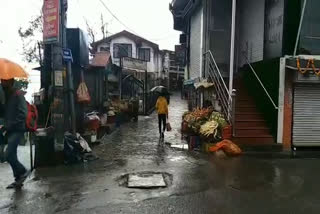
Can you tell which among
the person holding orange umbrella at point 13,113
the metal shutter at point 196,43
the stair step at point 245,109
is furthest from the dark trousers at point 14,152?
the metal shutter at point 196,43

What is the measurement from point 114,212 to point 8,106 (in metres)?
2.96

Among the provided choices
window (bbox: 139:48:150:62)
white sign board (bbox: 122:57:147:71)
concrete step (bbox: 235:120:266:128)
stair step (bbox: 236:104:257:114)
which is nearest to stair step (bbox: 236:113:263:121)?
concrete step (bbox: 235:120:266:128)

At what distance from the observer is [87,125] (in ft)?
40.8

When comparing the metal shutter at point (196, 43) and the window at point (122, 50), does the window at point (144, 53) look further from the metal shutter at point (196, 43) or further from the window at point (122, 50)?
the metal shutter at point (196, 43)

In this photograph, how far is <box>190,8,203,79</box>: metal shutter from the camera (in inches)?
669

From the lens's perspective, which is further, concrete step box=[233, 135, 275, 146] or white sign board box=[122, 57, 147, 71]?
white sign board box=[122, 57, 147, 71]

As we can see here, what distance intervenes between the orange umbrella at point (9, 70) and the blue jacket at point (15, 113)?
32 cm

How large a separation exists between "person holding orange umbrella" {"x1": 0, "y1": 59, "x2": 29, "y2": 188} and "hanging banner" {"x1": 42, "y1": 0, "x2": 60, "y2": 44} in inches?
81.6

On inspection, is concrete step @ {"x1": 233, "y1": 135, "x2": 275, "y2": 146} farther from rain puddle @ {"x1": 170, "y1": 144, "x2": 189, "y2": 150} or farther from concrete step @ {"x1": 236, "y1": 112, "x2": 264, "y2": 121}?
rain puddle @ {"x1": 170, "y1": 144, "x2": 189, "y2": 150}

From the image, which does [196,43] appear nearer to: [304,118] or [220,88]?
[220,88]

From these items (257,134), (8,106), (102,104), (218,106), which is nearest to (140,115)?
(102,104)

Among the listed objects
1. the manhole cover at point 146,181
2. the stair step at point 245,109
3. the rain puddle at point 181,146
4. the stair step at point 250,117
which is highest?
the stair step at point 245,109

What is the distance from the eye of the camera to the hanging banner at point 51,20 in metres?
9.14

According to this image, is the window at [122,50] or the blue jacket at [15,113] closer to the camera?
the blue jacket at [15,113]
